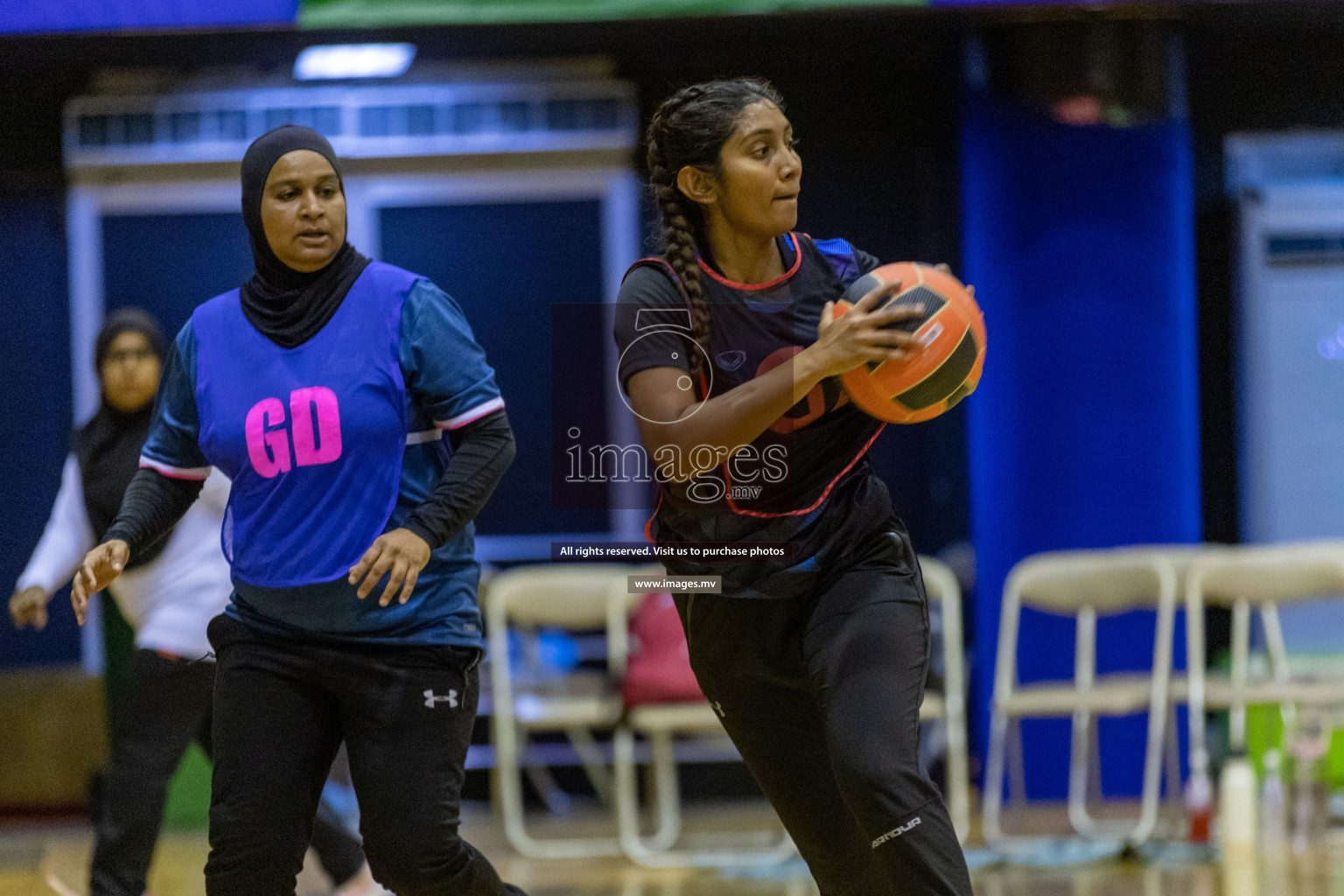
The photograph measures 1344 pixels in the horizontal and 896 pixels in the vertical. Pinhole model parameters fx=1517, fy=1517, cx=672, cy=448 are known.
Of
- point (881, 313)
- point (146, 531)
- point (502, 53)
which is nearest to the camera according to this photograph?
point (881, 313)

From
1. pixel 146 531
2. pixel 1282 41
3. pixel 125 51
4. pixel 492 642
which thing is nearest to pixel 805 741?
pixel 146 531

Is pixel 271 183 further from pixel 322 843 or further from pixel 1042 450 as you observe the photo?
pixel 1042 450

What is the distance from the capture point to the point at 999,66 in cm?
660

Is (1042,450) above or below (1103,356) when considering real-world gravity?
below

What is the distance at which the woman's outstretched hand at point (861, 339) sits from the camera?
248 cm

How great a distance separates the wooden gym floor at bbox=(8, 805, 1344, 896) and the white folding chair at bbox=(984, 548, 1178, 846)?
1.04 ft

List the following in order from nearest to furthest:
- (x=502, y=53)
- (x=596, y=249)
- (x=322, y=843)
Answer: (x=322, y=843) < (x=502, y=53) < (x=596, y=249)

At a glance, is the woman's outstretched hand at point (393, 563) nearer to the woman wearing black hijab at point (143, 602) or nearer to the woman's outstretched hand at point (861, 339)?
the woman's outstretched hand at point (861, 339)

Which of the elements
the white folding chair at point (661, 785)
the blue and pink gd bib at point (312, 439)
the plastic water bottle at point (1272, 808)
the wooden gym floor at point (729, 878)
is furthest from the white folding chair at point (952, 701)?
the blue and pink gd bib at point (312, 439)

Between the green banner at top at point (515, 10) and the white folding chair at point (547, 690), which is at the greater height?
the green banner at top at point (515, 10)

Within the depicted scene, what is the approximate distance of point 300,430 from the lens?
2846 mm

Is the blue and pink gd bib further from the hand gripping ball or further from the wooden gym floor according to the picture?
the wooden gym floor

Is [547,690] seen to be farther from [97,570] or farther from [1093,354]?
[97,570]

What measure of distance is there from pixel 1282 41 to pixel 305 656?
5881mm
